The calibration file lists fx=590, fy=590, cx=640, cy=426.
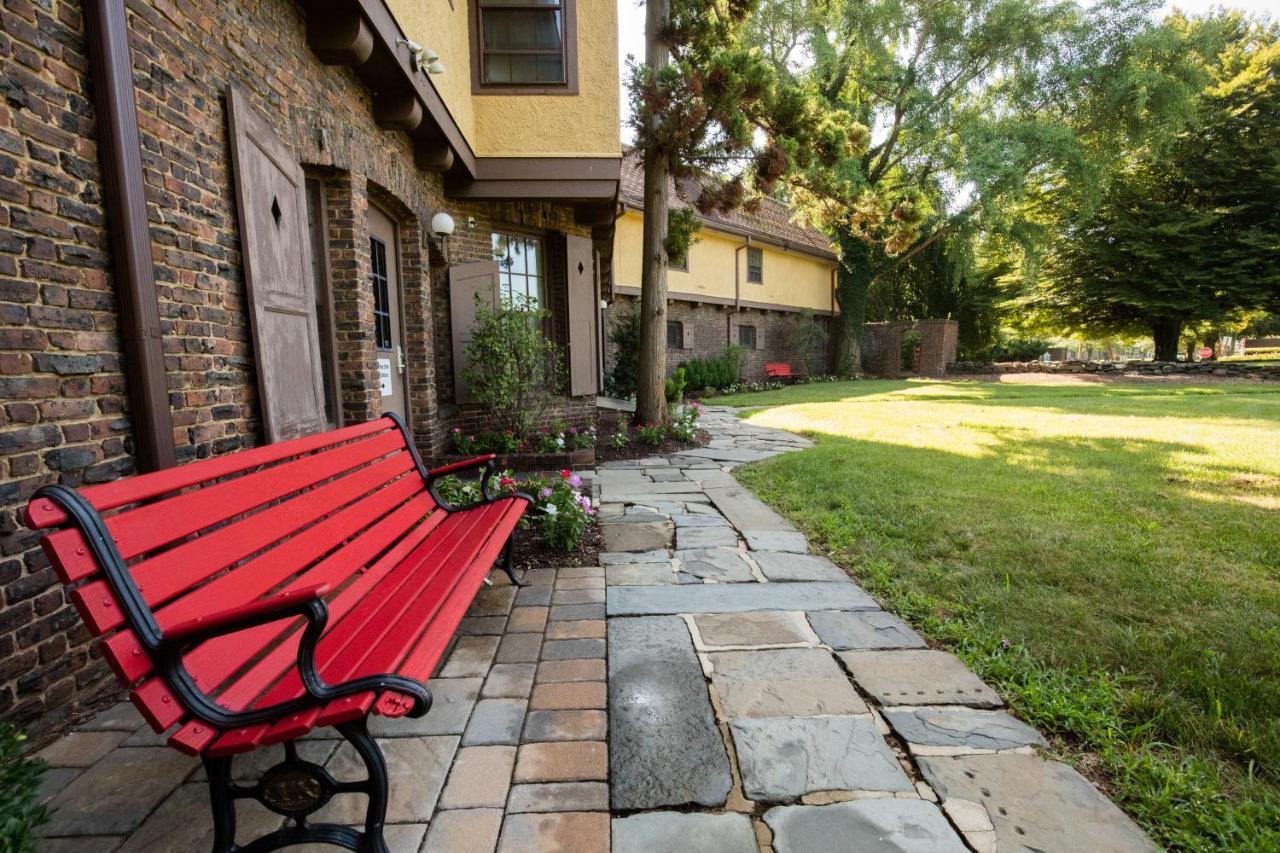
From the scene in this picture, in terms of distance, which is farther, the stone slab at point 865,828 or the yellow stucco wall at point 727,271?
the yellow stucco wall at point 727,271

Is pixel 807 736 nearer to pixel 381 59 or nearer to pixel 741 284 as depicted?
pixel 381 59

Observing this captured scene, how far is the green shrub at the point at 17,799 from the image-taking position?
1.15m

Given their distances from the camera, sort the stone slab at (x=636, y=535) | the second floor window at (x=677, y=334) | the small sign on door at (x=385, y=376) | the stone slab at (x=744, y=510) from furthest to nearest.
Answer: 1. the second floor window at (x=677, y=334)
2. the small sign on door at (x=385, y=376)
3. the stone slab at (x=744, y=510)
4. the stone slab at (x=636, y=535)

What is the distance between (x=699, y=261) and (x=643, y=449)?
36.0 feet

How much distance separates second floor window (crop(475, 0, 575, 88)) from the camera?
653cm

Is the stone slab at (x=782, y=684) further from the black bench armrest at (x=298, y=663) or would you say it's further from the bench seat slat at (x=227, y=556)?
the bench seat slat at (x=227, y=556)

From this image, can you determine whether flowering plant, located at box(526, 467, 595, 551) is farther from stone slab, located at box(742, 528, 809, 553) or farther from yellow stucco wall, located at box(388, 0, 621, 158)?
yellow stucco wall, located at box(388, 0, 621, 158)

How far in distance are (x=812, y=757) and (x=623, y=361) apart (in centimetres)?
1203

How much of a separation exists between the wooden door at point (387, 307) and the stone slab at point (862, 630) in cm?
413

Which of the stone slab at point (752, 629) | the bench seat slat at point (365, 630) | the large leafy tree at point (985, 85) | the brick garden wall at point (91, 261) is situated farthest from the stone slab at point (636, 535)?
the large leafy tree at point (985, 85)

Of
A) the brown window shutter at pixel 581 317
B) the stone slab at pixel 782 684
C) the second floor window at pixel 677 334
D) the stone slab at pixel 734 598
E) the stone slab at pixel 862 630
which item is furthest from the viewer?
the second floor window at pixel 677 334

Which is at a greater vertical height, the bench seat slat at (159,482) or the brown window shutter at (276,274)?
the brown window shutter at (276,274)

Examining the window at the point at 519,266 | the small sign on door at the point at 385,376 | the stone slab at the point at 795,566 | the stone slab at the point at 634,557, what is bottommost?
the stone slab at the point at 795,566

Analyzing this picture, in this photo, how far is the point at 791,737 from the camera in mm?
1897
